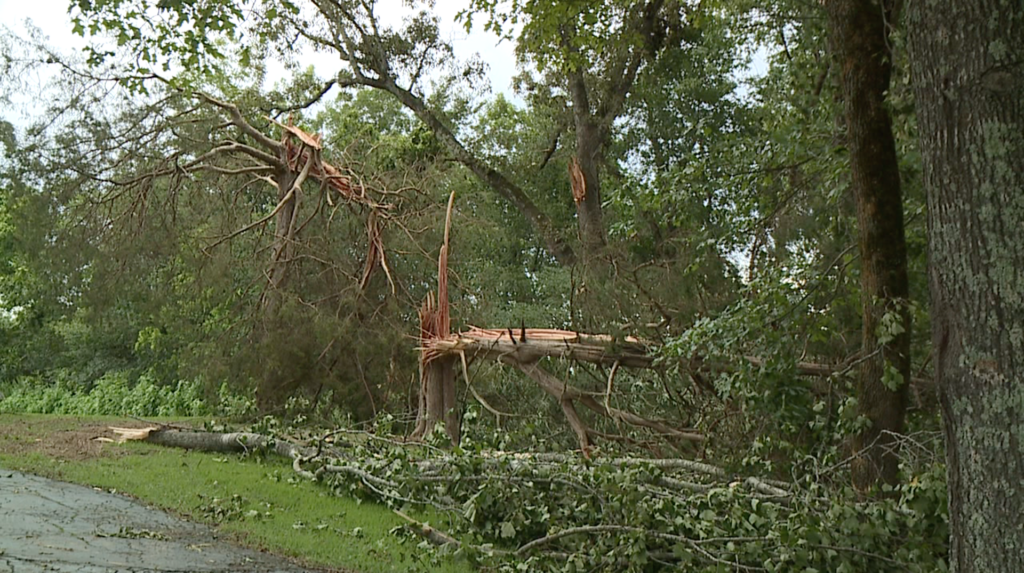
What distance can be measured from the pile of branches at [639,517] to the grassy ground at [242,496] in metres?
0.34

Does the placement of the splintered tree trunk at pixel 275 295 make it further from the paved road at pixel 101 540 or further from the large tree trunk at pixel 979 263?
the large tree trunk at pixel 979 263

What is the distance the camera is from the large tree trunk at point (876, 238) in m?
5.43

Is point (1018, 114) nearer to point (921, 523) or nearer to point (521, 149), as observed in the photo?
point (921, 523)

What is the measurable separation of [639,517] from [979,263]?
2573mm

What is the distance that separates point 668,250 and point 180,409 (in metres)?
12.2

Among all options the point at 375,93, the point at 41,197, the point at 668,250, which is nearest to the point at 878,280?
the point at 668,250

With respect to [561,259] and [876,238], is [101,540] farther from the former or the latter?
[561,259]

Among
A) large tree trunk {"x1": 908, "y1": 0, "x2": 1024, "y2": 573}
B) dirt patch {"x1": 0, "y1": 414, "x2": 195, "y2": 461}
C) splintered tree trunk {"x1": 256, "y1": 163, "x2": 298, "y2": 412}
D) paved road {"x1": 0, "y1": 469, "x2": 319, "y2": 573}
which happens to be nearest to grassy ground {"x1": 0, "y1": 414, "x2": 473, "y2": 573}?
dirt patch {"x1": 0, "y1": 414, "x2": 195, "y2": 461}

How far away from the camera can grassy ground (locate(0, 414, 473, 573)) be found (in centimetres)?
615

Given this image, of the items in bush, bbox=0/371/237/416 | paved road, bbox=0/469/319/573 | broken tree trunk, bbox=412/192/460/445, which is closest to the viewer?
paved road, bbox=0/469/319/573

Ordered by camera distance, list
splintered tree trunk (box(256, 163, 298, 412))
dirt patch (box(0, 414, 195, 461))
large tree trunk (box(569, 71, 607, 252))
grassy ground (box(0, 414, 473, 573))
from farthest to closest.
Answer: large tree trunk (box(569, 71, 607, 252)), splintered tree trunk (box(256, 163, 298, 412)), dirt patch (box(0, 414, 195, 461)), grassy ground (box(0, 414, 473, 573))

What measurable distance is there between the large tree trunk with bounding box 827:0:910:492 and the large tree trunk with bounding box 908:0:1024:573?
1741 millimetres

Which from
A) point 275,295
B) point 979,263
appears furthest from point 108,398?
point 979,263

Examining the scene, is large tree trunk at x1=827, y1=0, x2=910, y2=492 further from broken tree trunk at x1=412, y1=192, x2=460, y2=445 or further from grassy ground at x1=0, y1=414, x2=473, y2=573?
broken tree trunk at x1=412, y1=192, x2=460, y2=445
